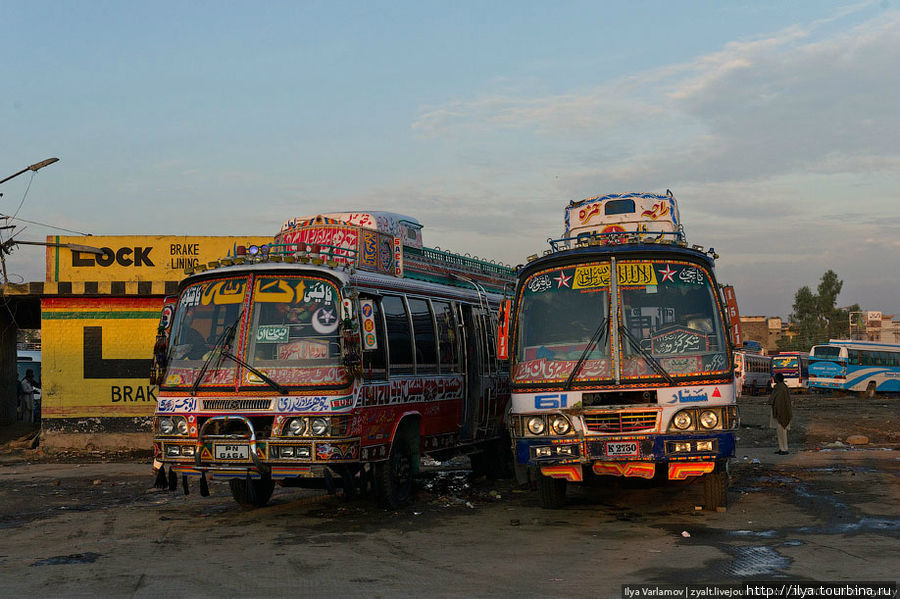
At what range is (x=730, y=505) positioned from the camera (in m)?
11.8

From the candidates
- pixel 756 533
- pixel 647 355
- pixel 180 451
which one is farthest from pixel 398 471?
pixel 756 533

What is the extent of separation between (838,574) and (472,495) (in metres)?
6.86

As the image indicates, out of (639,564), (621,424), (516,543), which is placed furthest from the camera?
(621,424)

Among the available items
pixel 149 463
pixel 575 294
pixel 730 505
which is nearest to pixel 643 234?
pixel 575 294

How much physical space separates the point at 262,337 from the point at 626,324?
4158 millimetres

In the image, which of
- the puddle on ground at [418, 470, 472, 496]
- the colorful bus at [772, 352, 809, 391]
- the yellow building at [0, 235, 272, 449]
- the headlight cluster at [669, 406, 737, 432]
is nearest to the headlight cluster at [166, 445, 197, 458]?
the puddle on ground at [418, 470, 472, 496]

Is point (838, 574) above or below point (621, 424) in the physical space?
below

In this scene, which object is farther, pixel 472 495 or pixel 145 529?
pixel 472 495

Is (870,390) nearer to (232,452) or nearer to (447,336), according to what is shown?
(447,336)

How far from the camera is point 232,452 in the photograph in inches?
408

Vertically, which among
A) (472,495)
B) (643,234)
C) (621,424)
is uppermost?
(643,234)

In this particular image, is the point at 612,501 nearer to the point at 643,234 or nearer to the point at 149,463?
the point at 643,234

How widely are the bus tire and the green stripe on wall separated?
10.8 metres

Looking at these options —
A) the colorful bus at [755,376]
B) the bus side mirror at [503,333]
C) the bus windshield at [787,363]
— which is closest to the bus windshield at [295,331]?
the bus side mirror at [503,333]
